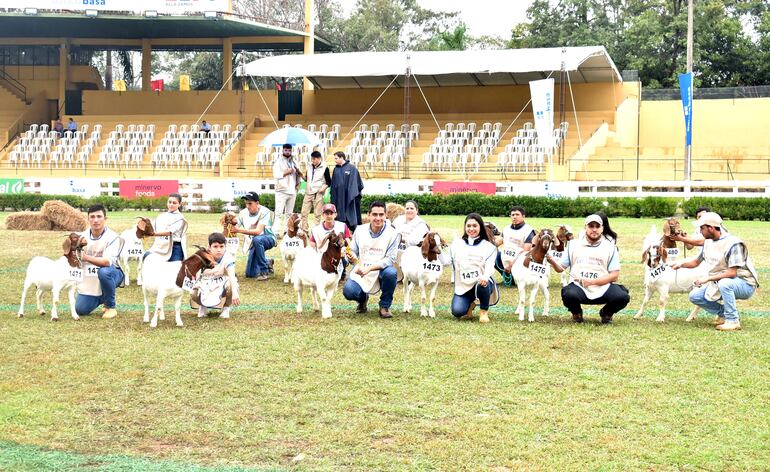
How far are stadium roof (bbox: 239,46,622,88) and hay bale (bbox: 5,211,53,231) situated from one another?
1568 cm

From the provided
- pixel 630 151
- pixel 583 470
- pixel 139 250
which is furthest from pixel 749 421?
pixel 630 151

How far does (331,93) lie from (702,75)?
16.8 metres

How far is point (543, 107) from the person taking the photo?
1229 inches

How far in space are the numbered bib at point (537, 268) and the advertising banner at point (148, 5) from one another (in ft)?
105

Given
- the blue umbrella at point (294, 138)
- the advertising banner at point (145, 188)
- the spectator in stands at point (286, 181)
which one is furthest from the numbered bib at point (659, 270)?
the advertising banner at point (145, 188)

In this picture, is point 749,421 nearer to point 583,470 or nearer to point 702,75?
point 583,470

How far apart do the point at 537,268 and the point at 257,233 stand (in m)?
5.07

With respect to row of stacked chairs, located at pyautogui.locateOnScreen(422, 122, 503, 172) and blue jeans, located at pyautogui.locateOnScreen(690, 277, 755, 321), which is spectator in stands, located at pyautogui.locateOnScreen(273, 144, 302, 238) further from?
row of stacked chairs, located at pyautogui.locateOnScreen(422, 122, 503, 172)

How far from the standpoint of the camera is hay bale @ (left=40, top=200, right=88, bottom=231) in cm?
2198

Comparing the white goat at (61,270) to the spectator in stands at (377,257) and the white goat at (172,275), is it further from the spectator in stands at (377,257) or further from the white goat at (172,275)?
the spectator in stands at (377,257)

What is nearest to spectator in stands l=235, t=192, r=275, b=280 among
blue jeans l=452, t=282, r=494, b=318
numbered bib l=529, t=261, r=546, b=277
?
blue jeans l=452, t=282, r=494, b=318

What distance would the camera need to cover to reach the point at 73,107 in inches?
1841

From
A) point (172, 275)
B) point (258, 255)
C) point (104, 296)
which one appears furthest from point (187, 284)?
→ point (258, 255)

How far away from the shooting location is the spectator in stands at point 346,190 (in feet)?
48.2
